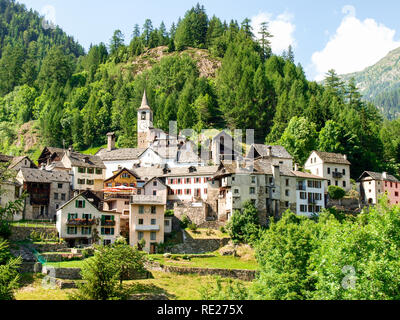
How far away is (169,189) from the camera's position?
77.4 meters

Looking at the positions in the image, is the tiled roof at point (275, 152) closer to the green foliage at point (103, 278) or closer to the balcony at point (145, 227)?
the balcony at point (145, 227)

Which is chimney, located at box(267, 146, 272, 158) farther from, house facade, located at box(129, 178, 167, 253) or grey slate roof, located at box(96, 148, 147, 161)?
house facade, located at box(129, 178, 167, 253)

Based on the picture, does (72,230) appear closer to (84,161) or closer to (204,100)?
(84,161)

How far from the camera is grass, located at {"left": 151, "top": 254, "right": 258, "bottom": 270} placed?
2157 inches

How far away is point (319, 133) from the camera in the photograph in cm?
9656

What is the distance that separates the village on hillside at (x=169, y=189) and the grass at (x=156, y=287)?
11.6 m

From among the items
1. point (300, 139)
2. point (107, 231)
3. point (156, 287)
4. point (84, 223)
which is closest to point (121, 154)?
point (107, 231)

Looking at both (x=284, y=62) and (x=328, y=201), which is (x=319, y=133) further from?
(x=284, y=62)

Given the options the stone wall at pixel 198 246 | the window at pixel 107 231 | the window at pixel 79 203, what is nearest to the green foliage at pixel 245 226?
the stone wall at pixel 198 246

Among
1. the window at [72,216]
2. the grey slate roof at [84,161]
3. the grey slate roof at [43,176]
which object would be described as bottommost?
the window at [72,216]

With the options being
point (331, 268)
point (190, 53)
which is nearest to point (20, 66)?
point (190, 53)

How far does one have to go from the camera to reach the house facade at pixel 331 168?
281ft
